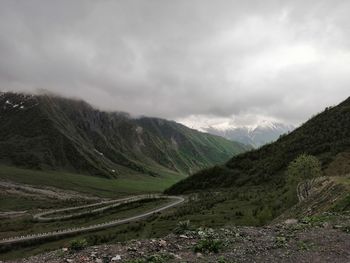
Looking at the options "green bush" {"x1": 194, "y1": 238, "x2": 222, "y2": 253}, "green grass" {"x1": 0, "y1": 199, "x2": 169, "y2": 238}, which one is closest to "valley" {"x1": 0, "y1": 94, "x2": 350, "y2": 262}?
"green bush" {"x1": 194, "y1": 238, "x2": 222, "y2": 253}

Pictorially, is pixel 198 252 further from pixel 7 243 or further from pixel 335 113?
pixel 335 113

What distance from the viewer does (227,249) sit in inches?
779

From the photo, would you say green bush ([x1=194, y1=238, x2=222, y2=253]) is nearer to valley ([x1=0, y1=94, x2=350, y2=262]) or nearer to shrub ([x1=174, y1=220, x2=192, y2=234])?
valley ([x1=0, y1=94, x2=350, y2=262])

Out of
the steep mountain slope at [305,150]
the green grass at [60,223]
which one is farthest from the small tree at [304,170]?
the green grass at [60,223]

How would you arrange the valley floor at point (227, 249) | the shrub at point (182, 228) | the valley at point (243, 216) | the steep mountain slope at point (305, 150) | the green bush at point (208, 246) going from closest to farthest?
the valley floor at point (227, 249) → the green bush at point (208, 246) → the valley at point (243, 216) → the shrub at point (182, 228) → the steep mountain slope at point (305, 150)

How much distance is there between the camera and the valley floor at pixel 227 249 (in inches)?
722

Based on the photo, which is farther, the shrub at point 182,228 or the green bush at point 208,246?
the shrub at point 182,228

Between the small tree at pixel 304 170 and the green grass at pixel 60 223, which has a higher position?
the small tree at pixel 304 170

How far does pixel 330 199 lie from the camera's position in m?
39.8

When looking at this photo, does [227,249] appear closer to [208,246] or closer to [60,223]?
[208,246]

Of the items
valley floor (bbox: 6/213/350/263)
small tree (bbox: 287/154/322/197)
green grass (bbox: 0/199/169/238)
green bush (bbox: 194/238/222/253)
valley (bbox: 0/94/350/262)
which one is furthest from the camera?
green grass (bbox: 0/199/169/238)

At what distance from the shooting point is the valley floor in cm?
1833

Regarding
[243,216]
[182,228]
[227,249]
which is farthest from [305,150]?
[227,249]

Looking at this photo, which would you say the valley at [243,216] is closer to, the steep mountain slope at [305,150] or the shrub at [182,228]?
the shrub at [182,228]
